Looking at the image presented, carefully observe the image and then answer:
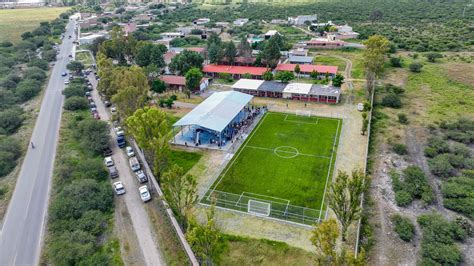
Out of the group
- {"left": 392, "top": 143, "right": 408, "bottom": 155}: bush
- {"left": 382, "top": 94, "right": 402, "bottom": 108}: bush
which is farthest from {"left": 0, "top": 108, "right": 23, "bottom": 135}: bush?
{"left": 382, "top": 94, "right": 402, "bottom": 108}: bush

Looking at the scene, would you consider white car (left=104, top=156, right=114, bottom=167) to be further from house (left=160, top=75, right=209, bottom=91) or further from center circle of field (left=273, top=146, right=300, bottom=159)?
house (left=160, top=75, right=209, bottom=91)

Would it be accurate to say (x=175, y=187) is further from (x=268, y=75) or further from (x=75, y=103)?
(x=268, y=75)

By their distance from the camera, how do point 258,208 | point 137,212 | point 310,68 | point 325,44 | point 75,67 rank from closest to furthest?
point 258,208 → point 137,212 → point 310,68 → point 75,67 → point 325,44

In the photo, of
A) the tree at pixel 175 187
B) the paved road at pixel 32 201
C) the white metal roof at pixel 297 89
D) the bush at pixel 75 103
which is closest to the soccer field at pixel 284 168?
the tree at pixel 175 187

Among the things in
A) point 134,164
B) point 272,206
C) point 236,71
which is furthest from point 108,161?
point 236,71

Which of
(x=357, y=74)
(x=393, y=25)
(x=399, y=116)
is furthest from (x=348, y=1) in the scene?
(x=399, y=116)

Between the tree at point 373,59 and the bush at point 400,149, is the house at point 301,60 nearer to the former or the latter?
the tree at point 373,59

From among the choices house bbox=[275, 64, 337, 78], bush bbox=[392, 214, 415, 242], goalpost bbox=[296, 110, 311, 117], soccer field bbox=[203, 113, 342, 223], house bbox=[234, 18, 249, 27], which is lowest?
bush bbox=[392, 214, 415, 242]
